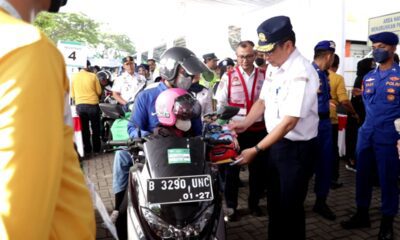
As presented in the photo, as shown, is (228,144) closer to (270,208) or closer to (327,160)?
(270,208)

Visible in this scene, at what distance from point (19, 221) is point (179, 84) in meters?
2.40

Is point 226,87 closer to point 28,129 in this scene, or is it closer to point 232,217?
point 232,217

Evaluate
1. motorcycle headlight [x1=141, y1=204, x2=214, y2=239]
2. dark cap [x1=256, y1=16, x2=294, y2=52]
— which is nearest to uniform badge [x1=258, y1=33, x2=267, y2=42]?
dark cap [x1=256, y1=16, x2=294, y2=52]

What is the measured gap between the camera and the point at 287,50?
2.51 metres

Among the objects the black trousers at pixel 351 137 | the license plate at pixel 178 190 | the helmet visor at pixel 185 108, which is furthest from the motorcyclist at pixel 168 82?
the black trousers at pixel 351 137

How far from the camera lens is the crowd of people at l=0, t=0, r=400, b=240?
1.91 feet

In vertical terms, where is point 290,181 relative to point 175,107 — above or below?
below

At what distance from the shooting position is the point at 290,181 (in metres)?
2.49

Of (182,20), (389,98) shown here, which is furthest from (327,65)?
(182,20)

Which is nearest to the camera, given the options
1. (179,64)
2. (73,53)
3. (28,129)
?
(28,129)

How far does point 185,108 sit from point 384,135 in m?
2.31

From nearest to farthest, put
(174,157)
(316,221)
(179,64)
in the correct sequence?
(174,157) < (179,64) < (316,221)

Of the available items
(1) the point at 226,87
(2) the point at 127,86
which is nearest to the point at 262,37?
(1) the point at 226,87

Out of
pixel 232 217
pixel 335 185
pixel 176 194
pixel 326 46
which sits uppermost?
pixel 326 46
